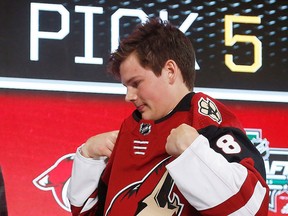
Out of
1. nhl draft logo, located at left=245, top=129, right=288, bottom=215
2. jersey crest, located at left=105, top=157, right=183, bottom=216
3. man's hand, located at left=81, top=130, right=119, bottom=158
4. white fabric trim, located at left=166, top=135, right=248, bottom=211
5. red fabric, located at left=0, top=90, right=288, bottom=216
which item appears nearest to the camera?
white fabric trim, located at left=166, top=135, right=248, bottom=211

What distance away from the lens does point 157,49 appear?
5.11 ft

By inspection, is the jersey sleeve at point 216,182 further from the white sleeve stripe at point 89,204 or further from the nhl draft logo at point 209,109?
the white sleeve stripe at point 89,204

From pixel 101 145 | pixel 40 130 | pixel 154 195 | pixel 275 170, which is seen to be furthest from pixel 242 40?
pixel 154 195

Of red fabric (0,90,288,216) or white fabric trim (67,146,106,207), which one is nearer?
white fabric trim (67,146,106,207)

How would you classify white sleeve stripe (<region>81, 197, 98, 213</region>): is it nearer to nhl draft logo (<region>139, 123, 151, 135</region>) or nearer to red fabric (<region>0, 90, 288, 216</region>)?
nhl draft logo (<region>139, 123, 151, 135</region>)

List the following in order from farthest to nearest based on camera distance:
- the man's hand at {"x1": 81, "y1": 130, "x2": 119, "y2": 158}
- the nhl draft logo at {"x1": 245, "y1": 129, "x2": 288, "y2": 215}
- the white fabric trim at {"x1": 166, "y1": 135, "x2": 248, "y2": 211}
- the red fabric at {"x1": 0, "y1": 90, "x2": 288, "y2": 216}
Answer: the nhl draft logo at {"x1": 245, "y1": 129, "x2": 288, "y2": 215}
the red fabric at {"x1": 0, "y1": 90, "x2": 288, "y2": 216}
the man's hand at {"x1": 81, "y1": 130, "x2": 119, "y2": 158}
the white fabric trim at {"x1": 166, "y1": 135, "x2": 248, "y2": 211}

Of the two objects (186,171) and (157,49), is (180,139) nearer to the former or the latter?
(186,171)

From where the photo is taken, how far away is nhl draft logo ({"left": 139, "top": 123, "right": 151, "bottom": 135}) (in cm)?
157

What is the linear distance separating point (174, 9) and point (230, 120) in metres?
1.11

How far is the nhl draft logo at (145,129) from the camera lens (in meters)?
1.57

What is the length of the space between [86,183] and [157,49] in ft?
1.14

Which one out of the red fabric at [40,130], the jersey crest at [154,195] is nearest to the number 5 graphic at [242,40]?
the red fabric at [40,130]

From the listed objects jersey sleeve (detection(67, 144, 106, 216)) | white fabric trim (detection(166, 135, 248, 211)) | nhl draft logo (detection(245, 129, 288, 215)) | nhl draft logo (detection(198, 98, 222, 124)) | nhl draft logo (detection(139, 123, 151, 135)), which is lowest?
nhl draft logo (detection(245, 129, 288, 215))

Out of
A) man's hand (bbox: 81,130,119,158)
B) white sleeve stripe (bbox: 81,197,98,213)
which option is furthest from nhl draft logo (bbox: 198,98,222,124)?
white sleeve stripe (bbox: 81,197,98,213)
